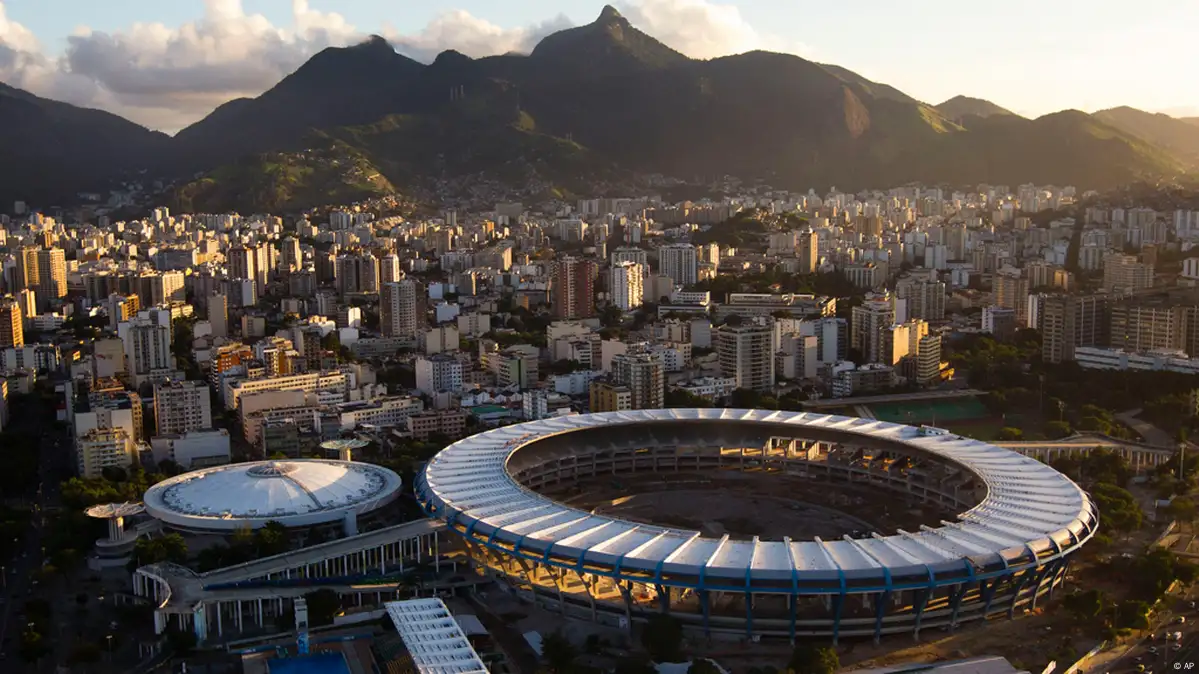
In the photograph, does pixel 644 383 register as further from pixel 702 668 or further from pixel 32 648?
pixel 32 648

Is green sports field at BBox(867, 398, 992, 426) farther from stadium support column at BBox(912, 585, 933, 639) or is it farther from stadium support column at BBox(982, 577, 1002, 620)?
stadium support column at BBox(912, 585, 933, 639)

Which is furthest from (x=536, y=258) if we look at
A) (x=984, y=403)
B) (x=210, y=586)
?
(x=210, y=586)

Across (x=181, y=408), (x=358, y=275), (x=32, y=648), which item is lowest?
(x=32, y=648)

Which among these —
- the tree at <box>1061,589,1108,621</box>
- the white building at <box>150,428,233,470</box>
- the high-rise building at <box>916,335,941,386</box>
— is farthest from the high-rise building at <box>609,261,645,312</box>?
the tree at <box>1061,589,1108,621</box>

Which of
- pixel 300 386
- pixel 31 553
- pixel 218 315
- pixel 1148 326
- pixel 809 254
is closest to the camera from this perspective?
pixel 31 553

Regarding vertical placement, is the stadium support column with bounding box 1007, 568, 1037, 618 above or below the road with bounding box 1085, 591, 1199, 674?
above

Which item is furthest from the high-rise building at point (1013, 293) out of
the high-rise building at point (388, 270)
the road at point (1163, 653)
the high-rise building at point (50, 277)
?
the high-rise building at point (50, 277)

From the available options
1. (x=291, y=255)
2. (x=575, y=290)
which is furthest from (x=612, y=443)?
(x=291, y=255)
